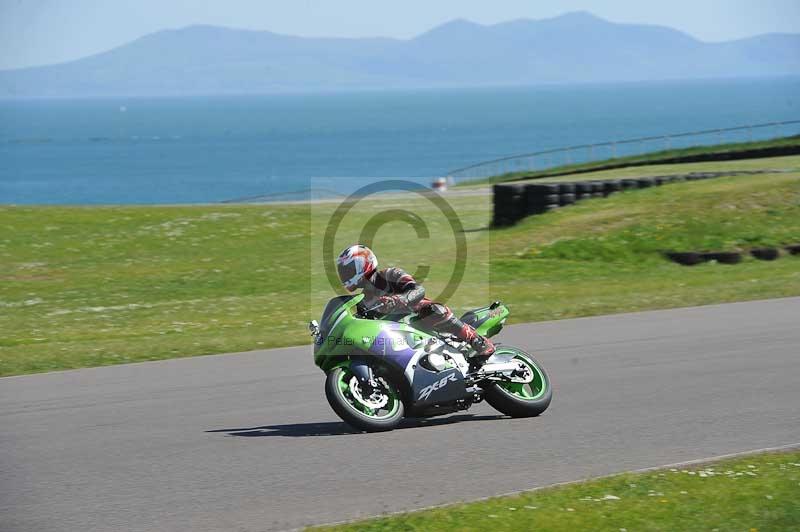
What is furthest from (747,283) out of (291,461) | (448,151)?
(448,151)

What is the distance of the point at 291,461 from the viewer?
826cm

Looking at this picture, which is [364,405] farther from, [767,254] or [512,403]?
[767,254]

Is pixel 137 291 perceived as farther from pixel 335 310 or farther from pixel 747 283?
pixel 335 310

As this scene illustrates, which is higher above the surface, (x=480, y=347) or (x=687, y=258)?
(x=480, y=347)

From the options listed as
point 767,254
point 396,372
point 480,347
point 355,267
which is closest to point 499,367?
point 480,347

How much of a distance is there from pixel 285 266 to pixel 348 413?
15.3 metres

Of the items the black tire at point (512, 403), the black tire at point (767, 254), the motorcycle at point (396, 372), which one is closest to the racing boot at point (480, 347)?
the motorcycle at point (396, 372)

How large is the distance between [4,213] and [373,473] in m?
24.8

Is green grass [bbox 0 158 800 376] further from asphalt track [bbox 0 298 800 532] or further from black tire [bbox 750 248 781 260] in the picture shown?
asphalt track [bbox 0 298 800 532]

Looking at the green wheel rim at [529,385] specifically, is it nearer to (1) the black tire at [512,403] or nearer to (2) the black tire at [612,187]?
(1) the black tire at [512,403]

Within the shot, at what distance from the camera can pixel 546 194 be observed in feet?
94.5

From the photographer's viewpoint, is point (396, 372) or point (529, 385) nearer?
point (396, 372)

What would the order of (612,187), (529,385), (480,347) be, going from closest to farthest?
(480,347) < (529,385) < (612,187)

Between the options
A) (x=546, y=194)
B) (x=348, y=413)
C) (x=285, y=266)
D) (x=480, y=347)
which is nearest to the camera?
(x=348, y=413)
